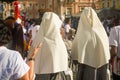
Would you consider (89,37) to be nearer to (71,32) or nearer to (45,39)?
(45,39)

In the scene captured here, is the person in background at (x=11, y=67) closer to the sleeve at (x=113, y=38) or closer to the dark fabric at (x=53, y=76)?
the dark fabric at (x=53, y=76)

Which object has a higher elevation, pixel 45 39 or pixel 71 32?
pixel 45 39

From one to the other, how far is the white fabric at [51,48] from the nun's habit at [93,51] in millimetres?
596

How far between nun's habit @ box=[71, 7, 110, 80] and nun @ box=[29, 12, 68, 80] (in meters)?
0.59

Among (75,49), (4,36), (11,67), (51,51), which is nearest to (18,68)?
(11,67)

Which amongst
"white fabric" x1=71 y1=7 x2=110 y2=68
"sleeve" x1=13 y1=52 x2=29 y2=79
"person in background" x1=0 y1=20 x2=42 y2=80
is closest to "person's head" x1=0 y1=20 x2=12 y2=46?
"person in background" x1=0 y1=20 x2=42 y2=80

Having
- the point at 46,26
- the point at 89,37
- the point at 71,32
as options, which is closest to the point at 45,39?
the point at 46,26

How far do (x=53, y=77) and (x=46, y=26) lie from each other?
0.76m

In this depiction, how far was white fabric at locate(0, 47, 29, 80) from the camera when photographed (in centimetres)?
338

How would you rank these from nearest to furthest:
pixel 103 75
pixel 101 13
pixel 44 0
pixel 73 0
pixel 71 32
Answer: pixel 103 75 < pixel 71 32 < pixel 101 13 < pixel 73 0 < pixel 44 0

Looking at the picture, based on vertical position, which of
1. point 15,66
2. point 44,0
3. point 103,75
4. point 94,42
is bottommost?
point 44,0

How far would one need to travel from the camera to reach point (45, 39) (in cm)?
660

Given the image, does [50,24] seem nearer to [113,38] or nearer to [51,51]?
[51,51]

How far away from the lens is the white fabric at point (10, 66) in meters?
3.38
